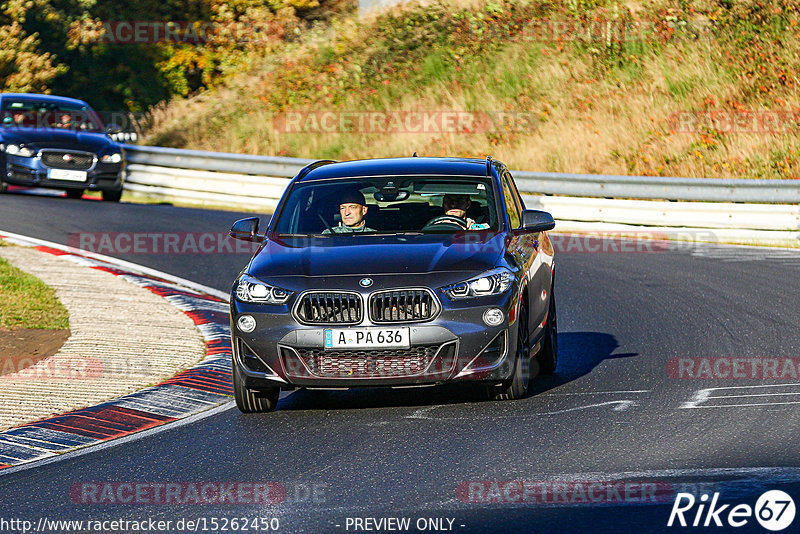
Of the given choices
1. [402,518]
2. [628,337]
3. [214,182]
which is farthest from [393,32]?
[402,518]

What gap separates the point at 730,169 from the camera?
74.4 feet

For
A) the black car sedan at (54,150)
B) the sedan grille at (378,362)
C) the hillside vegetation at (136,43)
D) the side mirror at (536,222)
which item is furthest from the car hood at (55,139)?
the sedan grille at (378,362)

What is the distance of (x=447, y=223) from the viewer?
30.4 feet

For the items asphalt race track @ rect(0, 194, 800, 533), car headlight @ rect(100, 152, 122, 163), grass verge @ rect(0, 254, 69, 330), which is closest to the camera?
asphalt race track @ rect(0, 194, 800, 533)

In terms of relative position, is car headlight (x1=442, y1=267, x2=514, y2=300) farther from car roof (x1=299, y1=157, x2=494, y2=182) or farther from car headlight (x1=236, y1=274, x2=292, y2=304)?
car roof (x1=299, y1=157, x2=494, y2=182)

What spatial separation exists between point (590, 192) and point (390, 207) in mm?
11071

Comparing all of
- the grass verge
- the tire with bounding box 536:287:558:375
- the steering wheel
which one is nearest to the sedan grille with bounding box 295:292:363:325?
the steering wheel

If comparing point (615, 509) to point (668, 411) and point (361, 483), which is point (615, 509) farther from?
point (668, 411)

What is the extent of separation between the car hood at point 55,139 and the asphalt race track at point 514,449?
13833 mm

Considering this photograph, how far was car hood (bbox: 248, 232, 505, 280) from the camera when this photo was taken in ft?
27.3

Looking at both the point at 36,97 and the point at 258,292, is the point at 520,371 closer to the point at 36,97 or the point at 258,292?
the point at 258,292

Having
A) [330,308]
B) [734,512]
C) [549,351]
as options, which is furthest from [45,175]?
[734,512]

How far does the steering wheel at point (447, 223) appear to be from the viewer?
9242 millimetres

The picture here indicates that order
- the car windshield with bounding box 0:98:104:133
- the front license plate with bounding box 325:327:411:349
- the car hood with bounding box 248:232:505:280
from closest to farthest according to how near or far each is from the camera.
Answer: the front license plate with bounding box 325:327:411:349
the car hood with bounding box 248:232:505:280
the car windshield with bounding box 0:98:104:133
